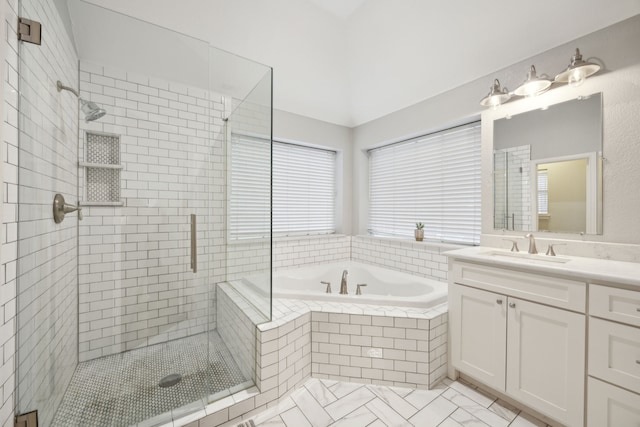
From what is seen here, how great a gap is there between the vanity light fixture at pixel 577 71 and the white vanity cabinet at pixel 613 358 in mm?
1382

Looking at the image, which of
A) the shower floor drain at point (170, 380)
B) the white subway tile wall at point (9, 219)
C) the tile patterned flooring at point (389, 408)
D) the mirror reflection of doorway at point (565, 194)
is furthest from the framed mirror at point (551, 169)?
the white subway tile wall at point (9, 219)

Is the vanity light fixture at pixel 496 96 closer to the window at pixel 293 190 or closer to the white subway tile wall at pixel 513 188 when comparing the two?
the white subway tile wall at pixel 513 188

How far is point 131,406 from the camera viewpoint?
5.01 feet

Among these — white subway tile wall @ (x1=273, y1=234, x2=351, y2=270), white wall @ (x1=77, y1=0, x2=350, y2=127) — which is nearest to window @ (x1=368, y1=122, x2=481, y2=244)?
white subway tile wall @ (x1=273, y1=234, x2=351, y2=270)

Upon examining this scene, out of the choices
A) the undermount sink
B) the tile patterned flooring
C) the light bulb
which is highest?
the light bulb

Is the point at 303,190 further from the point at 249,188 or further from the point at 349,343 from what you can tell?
the point at 349,343

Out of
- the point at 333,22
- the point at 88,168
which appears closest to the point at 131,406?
the point at 88,168

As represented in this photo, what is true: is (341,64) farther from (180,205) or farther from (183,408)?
(183,408)

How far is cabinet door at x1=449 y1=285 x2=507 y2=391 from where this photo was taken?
169cm

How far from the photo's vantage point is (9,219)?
3.51ft

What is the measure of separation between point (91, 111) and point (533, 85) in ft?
10.5

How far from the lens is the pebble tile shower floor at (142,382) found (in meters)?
1.48

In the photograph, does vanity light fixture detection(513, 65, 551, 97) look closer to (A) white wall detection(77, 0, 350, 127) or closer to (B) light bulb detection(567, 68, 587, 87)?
(B) light bulb detection(567, 68, 587, 87)

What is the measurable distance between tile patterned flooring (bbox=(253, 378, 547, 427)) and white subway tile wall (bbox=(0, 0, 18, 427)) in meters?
1.20
